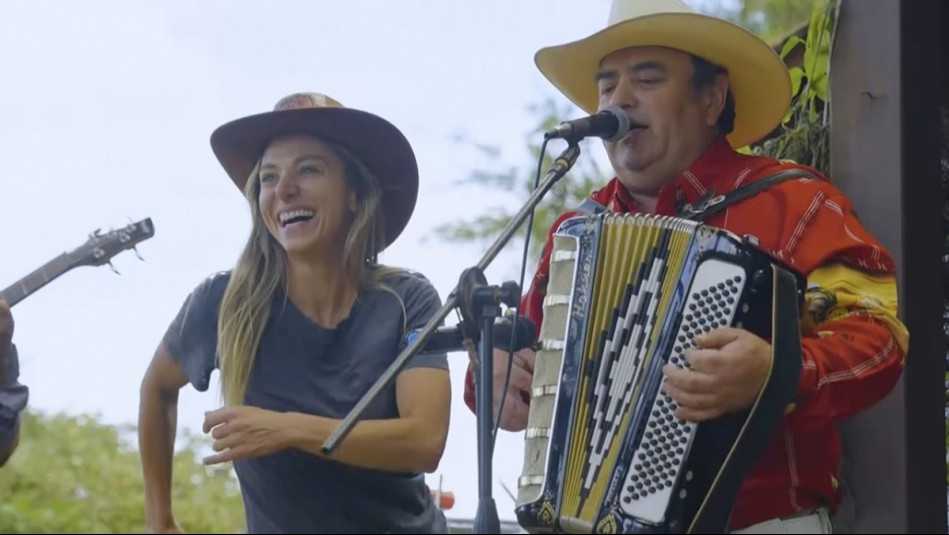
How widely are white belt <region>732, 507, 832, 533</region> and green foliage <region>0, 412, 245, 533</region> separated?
134 cm

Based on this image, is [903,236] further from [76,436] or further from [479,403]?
[76,436]

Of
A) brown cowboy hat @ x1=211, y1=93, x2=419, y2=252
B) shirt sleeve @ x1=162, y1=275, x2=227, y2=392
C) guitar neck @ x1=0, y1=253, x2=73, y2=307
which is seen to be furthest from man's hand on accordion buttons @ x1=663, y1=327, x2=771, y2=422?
guitar neck @ x1=0, y1=253, x2=73, y2=307

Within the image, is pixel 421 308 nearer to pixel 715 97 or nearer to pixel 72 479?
pixel 715 97

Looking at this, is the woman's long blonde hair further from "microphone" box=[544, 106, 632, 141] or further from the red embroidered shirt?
"microphone" box=[544, 106, 632, 141]

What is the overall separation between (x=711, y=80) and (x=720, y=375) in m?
0.92

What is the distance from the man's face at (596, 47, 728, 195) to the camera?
3.19 m

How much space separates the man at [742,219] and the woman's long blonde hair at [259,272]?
1.17ft

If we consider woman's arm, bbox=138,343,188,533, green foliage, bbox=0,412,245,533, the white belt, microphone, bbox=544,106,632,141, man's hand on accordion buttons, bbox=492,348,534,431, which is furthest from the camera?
green foliage, bbox=0,412,245,533

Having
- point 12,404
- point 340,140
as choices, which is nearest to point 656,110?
point 340,140

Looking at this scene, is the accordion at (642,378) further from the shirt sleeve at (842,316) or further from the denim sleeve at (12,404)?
the denim sleeve at (12,404)

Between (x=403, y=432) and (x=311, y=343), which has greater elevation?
(x=311, y=343)

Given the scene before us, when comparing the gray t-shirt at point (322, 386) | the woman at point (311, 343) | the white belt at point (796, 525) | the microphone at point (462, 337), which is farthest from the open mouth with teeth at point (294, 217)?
the white belt at point (796, 525)

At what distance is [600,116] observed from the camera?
2.94 m

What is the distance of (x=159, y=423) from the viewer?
3268 millimetres
